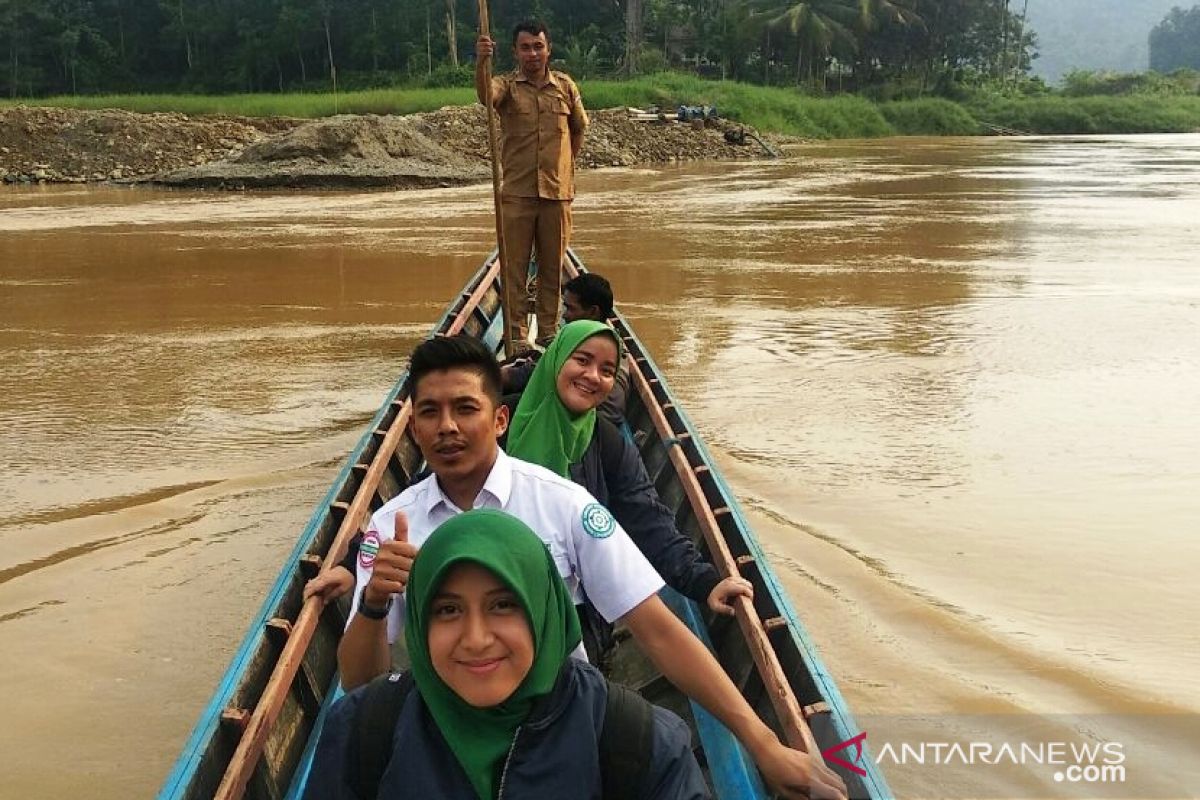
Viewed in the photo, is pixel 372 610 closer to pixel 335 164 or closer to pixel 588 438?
pixel 588 438

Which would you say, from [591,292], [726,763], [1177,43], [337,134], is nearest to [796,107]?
[337,134]

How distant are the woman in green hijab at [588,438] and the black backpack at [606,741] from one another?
111 cm

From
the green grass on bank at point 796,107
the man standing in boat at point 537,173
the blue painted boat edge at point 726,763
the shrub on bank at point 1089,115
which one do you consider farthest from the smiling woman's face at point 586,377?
the shrub on bank at point 1089,115

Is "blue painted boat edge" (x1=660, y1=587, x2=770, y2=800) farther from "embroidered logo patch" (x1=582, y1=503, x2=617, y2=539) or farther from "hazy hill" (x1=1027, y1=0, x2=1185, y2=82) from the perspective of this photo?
"hazy hill" (x1=1027, y1=0, x2=1185, y2=82)

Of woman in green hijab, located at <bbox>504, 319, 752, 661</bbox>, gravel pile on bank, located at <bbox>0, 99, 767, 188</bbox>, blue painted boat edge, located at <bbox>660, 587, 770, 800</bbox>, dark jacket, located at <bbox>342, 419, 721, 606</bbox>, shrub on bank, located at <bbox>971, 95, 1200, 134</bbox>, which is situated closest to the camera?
blue painted boat edge, located at <bbox>660, 587, 770, 800</bbox>

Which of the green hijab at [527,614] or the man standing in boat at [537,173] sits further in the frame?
the man standing in boat at [537,173]

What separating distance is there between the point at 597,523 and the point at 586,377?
0.85 metres

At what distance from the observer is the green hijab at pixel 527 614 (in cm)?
133

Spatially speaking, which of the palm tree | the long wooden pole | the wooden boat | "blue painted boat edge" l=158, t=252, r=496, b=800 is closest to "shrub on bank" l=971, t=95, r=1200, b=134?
the palm tree

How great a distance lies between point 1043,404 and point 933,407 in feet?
1.98

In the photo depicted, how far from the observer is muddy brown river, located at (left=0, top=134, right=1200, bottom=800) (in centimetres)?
315

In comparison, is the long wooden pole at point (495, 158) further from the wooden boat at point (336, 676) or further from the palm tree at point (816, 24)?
the palm tree at point (816, 24)

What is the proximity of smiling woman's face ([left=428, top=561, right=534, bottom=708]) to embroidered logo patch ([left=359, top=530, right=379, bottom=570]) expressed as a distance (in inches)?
24.7

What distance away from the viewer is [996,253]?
38.0ft
